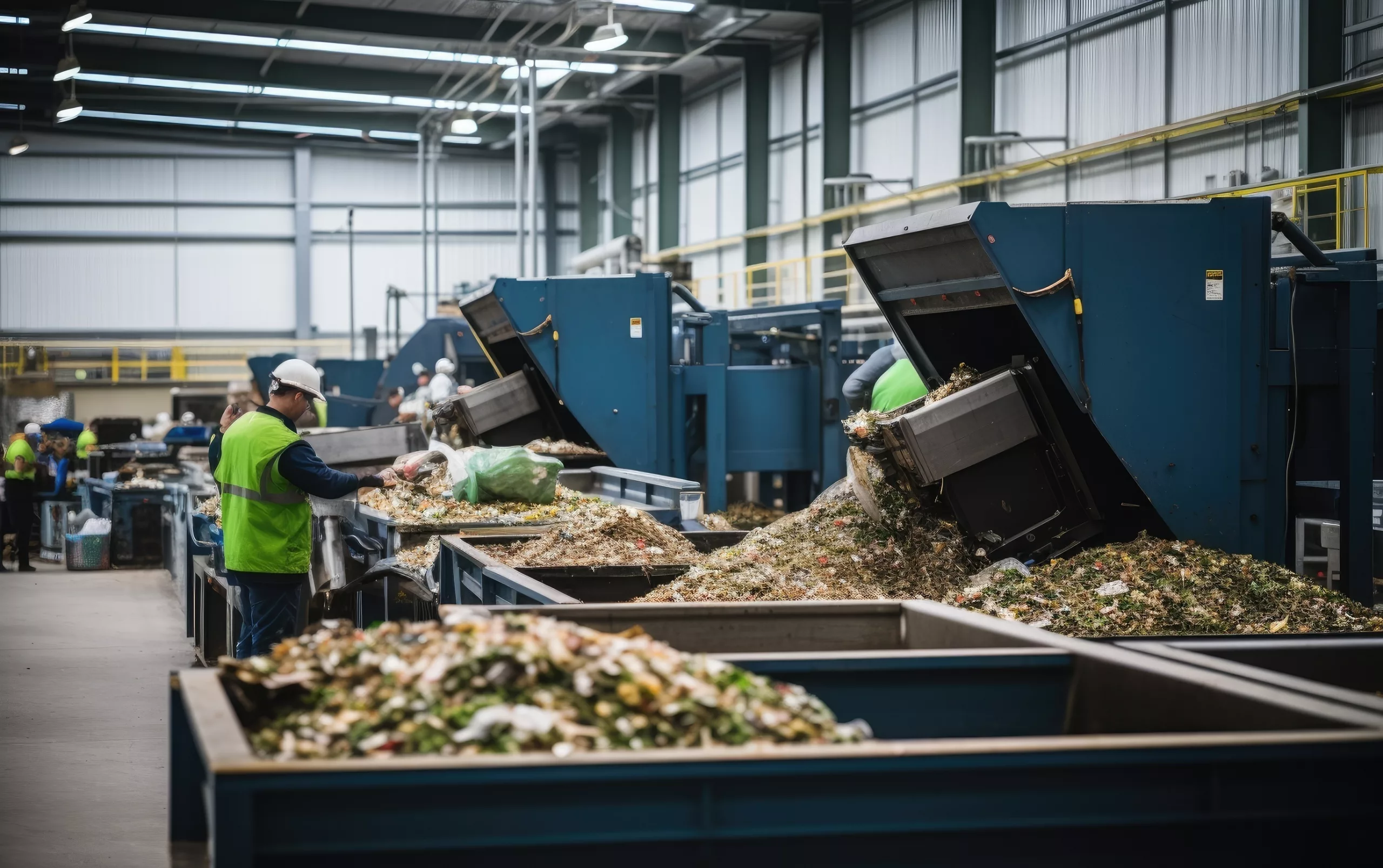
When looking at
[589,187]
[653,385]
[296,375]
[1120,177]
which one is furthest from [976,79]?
[589,187]

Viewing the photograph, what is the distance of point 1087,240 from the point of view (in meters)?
4.64

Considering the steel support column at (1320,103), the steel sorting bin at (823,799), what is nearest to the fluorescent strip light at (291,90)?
the steel support column at (1320,103)

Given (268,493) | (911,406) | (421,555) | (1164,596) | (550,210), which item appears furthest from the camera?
A: (550,210)

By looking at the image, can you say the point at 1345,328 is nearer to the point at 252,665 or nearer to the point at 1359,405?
the point at 1359,405

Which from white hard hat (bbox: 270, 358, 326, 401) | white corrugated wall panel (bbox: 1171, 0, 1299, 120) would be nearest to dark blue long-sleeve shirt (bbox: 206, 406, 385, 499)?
white hard hat (bbox: 270, 358, 326, 401)

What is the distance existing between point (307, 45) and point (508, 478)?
54.8 feet

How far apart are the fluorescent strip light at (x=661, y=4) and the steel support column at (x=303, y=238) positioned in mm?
12216

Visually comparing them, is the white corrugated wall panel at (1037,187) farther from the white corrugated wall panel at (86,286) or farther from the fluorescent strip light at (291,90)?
the white corrugated wall panel at (86,286)

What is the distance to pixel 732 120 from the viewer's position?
910 inches

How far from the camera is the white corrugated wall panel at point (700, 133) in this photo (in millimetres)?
23781

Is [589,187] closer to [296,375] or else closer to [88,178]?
[88,178]

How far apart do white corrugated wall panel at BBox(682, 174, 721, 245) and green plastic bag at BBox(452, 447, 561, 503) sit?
1726cm

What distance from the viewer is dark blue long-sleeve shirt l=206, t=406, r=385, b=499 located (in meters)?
5.19

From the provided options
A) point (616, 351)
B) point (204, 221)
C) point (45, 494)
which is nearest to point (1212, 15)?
point (616, 351)
